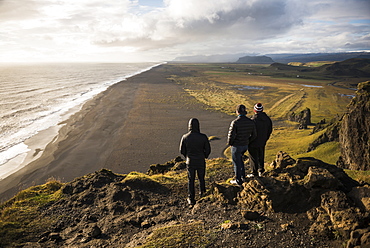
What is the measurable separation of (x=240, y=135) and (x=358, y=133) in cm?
823

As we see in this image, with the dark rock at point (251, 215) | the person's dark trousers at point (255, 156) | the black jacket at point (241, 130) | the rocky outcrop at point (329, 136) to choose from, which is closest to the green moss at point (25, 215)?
the dark rock at point (251, 215)

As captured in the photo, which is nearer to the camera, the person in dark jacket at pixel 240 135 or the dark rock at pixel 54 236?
the dark rock at pixel 54 236

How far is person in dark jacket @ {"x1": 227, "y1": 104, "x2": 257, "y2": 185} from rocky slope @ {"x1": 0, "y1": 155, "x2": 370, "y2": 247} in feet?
2.55

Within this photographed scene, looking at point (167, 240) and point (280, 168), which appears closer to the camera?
point (167, 240)

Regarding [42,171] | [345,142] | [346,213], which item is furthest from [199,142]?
[42,171]

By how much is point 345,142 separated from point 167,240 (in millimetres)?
11897

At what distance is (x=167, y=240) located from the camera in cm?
577

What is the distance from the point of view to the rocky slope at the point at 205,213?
538 centimetres

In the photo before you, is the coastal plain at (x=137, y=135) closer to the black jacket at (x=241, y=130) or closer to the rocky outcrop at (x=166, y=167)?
the rocky outcrop at (x=166, y=167)

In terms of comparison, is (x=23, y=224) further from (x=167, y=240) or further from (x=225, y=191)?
(x=225, y=191)

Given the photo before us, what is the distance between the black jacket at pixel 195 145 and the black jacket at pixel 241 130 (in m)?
0.86

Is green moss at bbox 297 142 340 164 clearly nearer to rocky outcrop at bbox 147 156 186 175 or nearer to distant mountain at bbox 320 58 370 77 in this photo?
rocky outcrop at bbox 147 156 186 175

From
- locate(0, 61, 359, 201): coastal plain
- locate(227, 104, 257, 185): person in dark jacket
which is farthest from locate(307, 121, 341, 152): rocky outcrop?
locate(227, 104, 257, 185): person in dark jacket

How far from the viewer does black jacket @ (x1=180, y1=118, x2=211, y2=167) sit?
774cm
